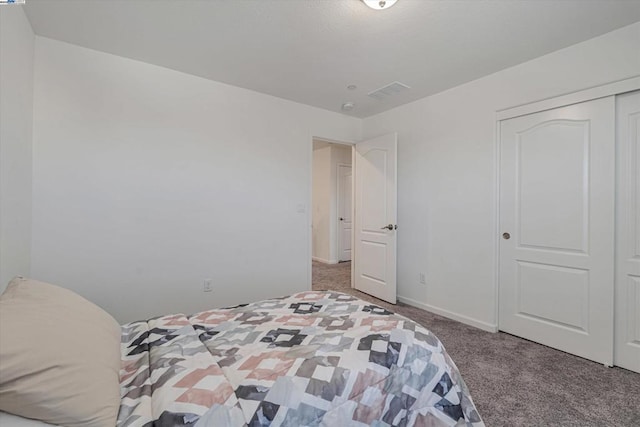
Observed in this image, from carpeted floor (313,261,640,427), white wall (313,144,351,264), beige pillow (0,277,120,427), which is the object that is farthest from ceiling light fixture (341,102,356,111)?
beige pillow (0,277,120,427)

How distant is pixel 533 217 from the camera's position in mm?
2541

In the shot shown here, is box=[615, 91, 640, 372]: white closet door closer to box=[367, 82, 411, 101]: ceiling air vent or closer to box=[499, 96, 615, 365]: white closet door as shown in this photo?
box=[499, 96, 615, 365]: white closet door

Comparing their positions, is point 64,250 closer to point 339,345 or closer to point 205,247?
point 205,247

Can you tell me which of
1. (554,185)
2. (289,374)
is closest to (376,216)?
(554,185)

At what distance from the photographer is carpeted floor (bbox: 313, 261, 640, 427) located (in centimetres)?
162

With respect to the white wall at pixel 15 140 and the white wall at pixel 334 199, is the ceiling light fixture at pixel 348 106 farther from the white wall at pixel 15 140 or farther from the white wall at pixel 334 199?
the white wall at pixel 15 140

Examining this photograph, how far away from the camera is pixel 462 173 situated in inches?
119

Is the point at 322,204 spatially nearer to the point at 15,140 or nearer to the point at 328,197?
the point at 328,197

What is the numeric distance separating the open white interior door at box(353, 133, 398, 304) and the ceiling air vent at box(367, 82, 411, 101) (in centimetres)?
47

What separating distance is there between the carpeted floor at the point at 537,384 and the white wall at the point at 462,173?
44 cm

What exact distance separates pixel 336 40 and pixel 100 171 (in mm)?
2192

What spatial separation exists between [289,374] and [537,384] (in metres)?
1.87

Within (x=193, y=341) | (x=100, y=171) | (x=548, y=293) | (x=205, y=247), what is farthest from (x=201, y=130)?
(x=548, y=293)

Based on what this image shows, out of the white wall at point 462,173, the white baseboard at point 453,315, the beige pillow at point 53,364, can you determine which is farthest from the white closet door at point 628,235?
the beige pillow at point 53,364
